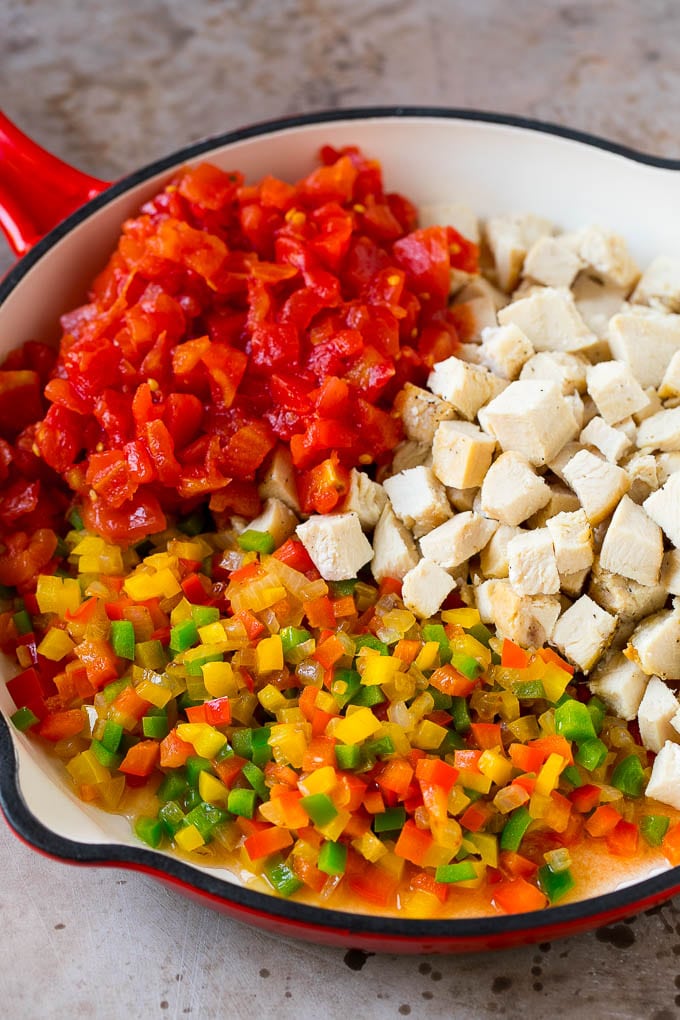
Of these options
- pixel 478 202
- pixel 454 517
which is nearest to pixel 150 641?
pixel 454 517

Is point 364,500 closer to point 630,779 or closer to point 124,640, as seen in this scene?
point 124,640

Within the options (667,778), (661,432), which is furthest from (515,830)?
(661,432)

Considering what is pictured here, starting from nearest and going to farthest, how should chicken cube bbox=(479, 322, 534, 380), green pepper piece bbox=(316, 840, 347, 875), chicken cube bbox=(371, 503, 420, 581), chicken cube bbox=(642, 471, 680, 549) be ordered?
green pepper piece bbox=(316, 840, 347, 875) < chicken cube bbox=(642, 471, 680, 549) < chicken cube bbox=(371, 503, 420, 581) < chicken cube bbox=(479, 322, 534, 380)

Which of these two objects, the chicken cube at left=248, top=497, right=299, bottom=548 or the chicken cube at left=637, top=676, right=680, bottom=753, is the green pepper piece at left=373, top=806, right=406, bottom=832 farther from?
the chicken cube at left=248, top=497, right=299, bottom=548

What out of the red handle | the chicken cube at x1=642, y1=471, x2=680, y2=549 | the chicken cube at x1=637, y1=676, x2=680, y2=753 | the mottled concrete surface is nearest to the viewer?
the chicken cube at x1=637, y1=676, x2=680, y2=753

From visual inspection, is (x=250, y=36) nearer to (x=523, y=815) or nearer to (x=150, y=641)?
(x=150, y=641)

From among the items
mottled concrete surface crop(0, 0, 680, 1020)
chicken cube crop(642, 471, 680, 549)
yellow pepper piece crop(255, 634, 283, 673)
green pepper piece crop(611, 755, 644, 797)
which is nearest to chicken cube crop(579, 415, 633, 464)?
chicken cube crop(642, 471, 680, 549)
